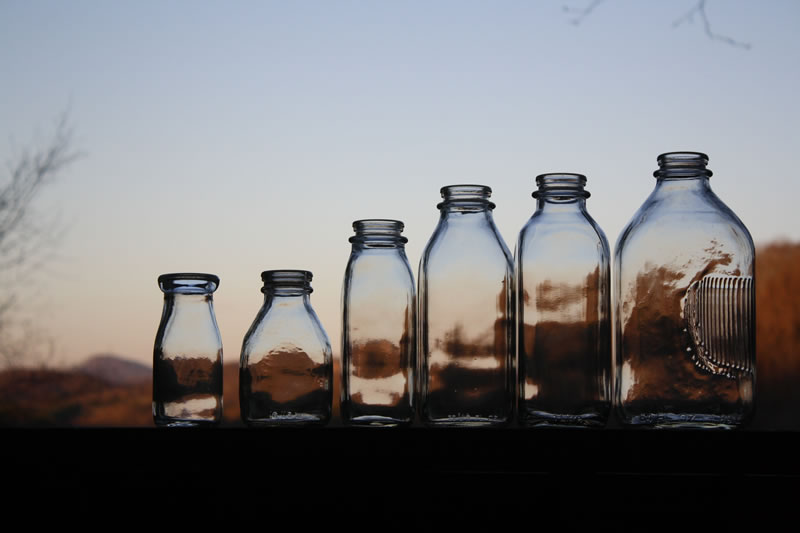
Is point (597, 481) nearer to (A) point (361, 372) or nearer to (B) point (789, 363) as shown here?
(A) point (361, 372)

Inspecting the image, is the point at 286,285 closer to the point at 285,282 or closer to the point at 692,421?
the point at 285,282

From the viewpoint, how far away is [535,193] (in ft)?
2.69

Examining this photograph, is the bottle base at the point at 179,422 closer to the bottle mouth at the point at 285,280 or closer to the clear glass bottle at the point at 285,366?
the clear glass bottle at the point at 285,366

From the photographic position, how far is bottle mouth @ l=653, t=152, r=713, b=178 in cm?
79

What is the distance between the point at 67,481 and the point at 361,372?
1.01 ft

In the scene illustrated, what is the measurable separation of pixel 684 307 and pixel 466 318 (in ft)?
0.68

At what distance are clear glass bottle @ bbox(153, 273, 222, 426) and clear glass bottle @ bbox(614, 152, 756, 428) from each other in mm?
418

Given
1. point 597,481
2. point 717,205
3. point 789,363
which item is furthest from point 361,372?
point 789,363

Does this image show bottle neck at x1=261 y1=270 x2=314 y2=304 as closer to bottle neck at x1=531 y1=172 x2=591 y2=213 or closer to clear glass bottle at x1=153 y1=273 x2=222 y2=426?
clear glass bottle at x1=153 y1=273 x2=222 y2=426

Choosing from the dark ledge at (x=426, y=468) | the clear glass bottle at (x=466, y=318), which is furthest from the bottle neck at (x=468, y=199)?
the dark ledge at (x=426, y=468)

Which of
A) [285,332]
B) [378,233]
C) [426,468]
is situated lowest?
[426,468]

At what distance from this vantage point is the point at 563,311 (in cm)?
77

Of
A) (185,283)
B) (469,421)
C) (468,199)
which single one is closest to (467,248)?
(468,199)

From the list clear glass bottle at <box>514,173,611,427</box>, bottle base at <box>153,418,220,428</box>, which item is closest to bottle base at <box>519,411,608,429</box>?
clear glass bottle at <box>514,173,611,427</box>
